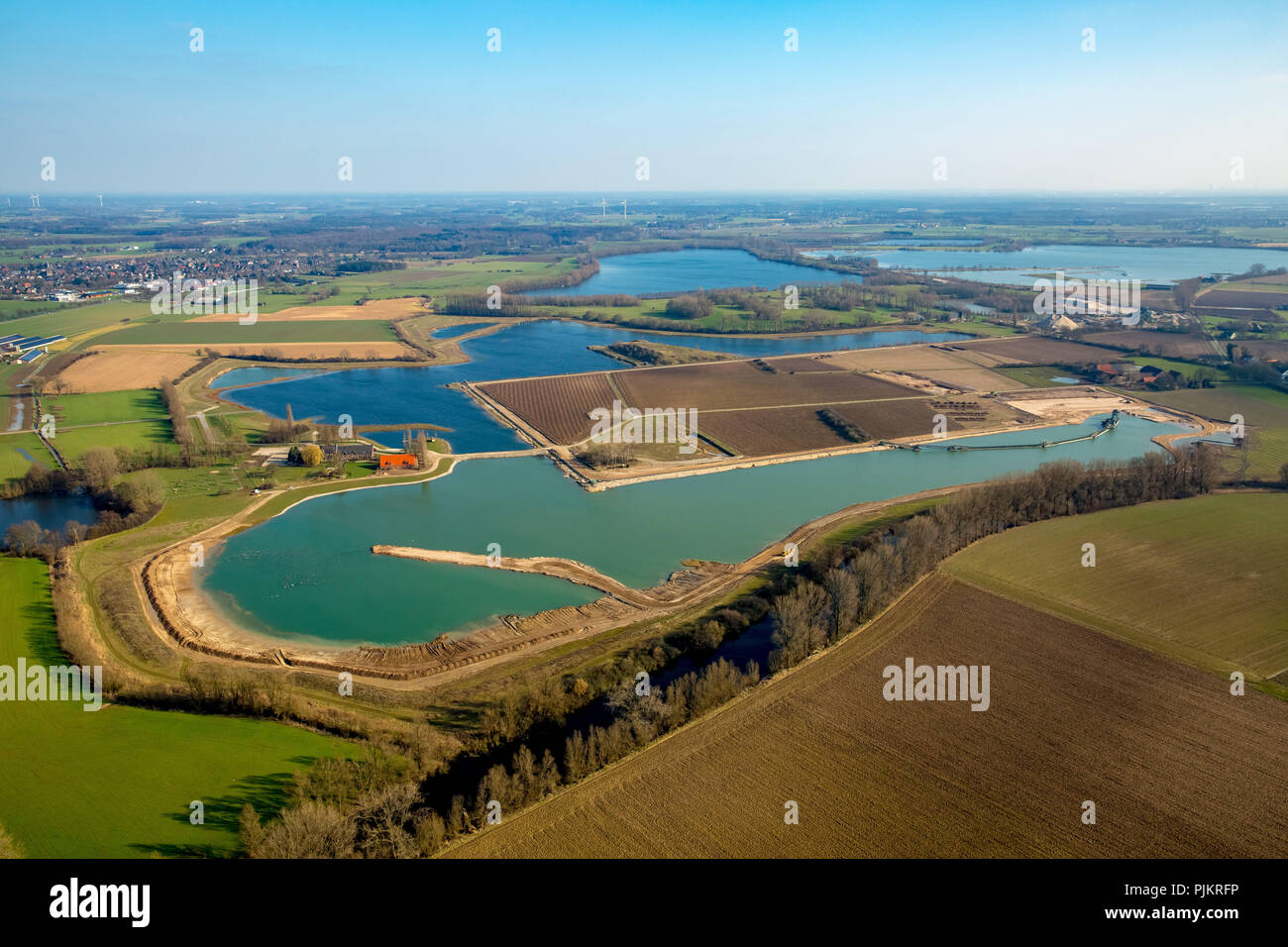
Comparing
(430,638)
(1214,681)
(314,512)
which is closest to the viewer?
(1214,681)

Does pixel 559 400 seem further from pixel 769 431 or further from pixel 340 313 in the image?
pixel 340 313

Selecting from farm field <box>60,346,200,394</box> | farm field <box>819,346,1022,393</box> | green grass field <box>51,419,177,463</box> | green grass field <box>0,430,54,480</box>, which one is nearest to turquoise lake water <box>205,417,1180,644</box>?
farm field <box>819,346,1022,393</box>

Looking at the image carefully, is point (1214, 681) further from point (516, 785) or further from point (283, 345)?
point (283, 345)

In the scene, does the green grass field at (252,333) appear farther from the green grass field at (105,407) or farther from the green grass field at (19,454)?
the green grass field at (19,454)

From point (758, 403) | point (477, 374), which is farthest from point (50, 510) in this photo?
point (758, 403)

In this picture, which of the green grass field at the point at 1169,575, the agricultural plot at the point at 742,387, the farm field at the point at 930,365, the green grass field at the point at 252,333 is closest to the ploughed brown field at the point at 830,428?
the agricultural plot at the point at 742,387

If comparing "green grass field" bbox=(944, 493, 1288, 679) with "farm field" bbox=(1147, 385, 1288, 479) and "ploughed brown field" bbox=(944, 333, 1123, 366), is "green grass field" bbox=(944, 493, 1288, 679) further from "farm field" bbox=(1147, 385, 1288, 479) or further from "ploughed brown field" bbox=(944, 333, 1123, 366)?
"ploughed brown field" bbox=(944, 333, 1123, 366)

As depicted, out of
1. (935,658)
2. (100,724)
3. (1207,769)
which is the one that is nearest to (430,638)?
(100,724)
